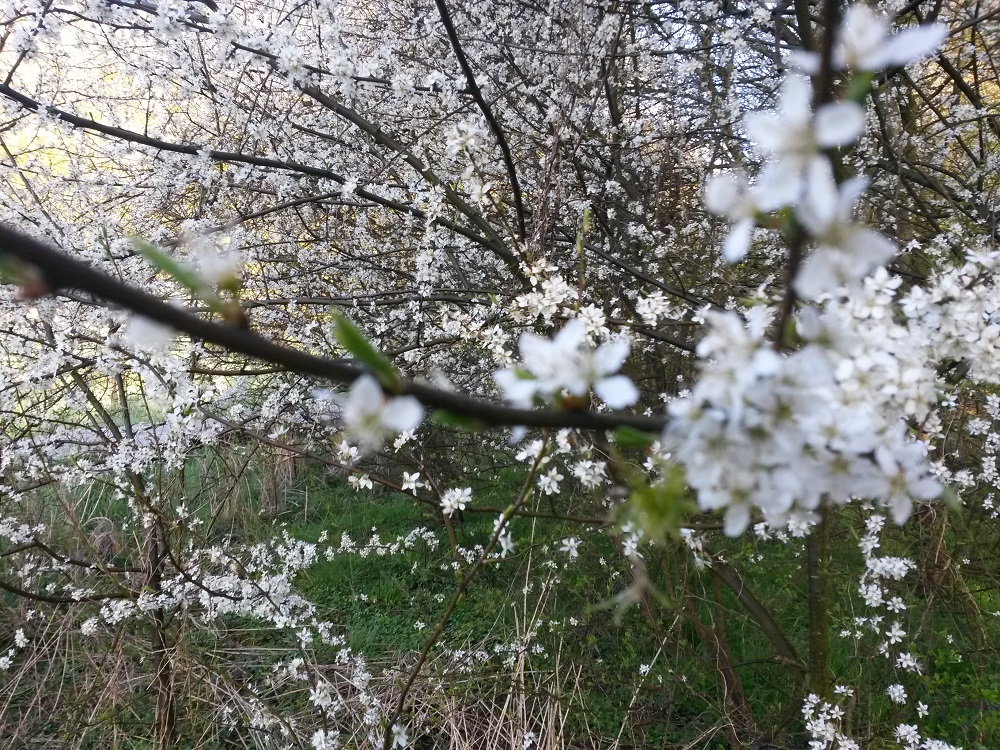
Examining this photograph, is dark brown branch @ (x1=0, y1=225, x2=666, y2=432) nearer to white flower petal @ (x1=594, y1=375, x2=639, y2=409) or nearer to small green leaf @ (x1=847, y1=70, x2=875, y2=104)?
white flower petal @ (x1=594, y1=375, x2=639, y2=409)

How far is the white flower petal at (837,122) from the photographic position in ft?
1.49

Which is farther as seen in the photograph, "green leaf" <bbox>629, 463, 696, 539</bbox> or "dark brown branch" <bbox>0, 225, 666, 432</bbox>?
"green leaf" <bbox>629, 463, 696, 539</bbox>

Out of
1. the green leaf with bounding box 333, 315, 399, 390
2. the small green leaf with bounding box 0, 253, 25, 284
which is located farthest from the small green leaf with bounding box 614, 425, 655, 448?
the small green leaf with bounding box 0, 253, 25, 284

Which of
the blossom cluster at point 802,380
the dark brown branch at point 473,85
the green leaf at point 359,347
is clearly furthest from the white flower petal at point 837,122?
the dark brown branch at point 473,85

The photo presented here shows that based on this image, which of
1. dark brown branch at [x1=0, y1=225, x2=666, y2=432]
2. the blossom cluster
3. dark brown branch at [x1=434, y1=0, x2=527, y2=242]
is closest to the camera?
dark brown branch at [x1=0, y1=225, x2=666, y2=432]

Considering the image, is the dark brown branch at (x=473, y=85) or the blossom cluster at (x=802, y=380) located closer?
the blossom cluster at (x=802, y=380)

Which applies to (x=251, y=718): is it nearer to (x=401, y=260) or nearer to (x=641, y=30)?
(x=401, y=260)

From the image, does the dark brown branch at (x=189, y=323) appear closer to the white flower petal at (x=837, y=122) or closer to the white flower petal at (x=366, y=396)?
the white flower petal at (x=366, y=396)

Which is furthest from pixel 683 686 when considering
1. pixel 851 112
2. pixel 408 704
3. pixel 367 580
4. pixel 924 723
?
pixel 851 112

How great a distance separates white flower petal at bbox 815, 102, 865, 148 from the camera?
17.9 inches

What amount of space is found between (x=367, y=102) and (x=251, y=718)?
314 cm

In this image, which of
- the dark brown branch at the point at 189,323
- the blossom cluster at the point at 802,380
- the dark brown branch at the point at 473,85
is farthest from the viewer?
the dark brown branch at the point at 473,85

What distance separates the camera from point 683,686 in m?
2.77

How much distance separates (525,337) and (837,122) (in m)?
0.30
